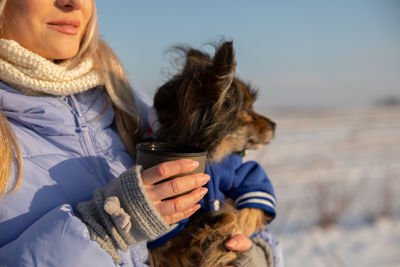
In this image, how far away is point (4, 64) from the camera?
149 cm

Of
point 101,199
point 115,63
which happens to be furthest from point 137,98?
point 101,199

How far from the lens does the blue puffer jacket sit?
1.20 metres

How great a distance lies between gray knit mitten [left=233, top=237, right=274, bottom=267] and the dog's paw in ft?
2.41

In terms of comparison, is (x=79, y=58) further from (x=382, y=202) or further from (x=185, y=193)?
(x=382, y=202)

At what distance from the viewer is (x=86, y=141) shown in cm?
162

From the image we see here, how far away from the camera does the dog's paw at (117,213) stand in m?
1.22

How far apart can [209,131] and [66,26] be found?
778mm

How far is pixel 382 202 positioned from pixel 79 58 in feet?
16.1

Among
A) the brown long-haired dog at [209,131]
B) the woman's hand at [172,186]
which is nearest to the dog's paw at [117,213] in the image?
the woman's hand at [172,186]

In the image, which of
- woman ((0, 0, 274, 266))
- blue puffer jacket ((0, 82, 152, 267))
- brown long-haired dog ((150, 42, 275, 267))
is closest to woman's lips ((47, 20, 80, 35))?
woman ((0, 0, 274, 266))

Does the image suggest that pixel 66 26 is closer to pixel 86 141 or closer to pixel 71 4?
pixel 71 4

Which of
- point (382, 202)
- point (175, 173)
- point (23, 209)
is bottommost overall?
point (382, 202)

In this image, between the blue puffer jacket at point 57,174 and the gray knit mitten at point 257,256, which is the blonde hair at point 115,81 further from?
the gray knit mitten at point 257,256

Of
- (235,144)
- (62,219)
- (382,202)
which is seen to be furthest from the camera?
(382,202)
